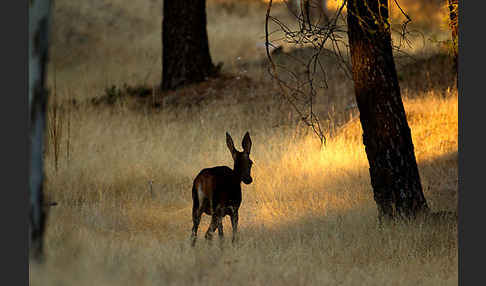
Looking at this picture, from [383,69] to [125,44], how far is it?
17.4 meters

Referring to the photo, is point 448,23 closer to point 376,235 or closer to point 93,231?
point 376,235

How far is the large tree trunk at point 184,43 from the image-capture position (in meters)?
17.0

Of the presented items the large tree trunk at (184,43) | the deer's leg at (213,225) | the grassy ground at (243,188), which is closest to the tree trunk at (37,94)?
the grassy ground at (243,188)

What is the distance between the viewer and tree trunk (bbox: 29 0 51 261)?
599cm

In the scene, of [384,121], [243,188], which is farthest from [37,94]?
[243,188]

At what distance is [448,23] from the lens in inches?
322

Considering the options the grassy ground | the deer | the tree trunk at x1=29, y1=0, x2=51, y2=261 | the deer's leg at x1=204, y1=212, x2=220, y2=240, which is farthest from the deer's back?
the tree trunk at x1=29, y1=0, x2=51, y2=261

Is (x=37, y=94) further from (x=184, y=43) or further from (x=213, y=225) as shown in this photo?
(x=184, y=43)

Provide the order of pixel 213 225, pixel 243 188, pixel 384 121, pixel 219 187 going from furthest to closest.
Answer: pixel 243 188 → pixel 384 121 → pixel 213 225 → pixel 219 187

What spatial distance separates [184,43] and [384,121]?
885 cm

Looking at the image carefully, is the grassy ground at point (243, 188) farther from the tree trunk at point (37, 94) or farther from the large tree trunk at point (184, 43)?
the tree trunk at point (37, 94)

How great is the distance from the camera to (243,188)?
11125 millimetres

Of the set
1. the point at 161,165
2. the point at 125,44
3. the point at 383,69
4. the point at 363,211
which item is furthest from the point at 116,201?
the point at 125,44

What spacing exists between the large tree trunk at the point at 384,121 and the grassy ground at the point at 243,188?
431mm
